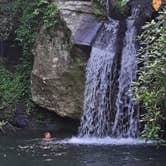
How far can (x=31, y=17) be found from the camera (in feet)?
52.7

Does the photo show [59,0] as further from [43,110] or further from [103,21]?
[43,110]

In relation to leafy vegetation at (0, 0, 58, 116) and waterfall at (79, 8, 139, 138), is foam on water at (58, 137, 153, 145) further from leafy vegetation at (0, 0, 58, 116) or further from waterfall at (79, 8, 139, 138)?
leafy vegetation at (0, 0, 58, 116)

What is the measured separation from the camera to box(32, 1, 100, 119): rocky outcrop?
1457cm

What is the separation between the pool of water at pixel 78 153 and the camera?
11461 millimetres

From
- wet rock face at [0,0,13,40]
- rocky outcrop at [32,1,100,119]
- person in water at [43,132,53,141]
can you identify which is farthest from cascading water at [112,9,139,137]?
wet rock face at [0,0,13,40]

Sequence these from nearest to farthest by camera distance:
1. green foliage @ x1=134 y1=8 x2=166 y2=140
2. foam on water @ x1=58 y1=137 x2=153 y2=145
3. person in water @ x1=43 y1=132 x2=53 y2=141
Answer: green foliage @ x1=134 y1=8 x2=166 y2=140
foam on water @ x1=58 y1=137 x2=153 y2=145
person in water @ x1=43 y1=132 x2=53 y2=141

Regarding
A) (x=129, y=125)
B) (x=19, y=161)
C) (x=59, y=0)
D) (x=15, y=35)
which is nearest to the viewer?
(x=19, y=161)

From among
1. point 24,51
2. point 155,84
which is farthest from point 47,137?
point 155,84

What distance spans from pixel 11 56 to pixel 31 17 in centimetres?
203

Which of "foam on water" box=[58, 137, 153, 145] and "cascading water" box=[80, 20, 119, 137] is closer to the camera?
"foam on water" box=[58, 137, 153, 145]

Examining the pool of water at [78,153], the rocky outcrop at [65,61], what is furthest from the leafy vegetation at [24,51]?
the pool of water at [78,153]

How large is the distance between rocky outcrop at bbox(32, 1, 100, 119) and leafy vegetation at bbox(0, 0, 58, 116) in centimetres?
59

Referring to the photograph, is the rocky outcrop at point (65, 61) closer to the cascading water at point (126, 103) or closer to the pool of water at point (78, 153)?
the cascading water at point (126, 103)

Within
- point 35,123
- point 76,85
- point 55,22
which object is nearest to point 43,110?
point 35,123
